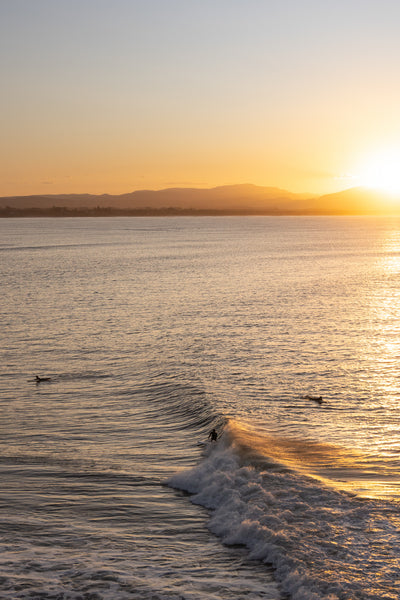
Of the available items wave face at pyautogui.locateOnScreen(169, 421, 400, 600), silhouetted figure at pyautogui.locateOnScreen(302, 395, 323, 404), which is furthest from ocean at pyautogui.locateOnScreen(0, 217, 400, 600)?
silhouetted figure at pyautogui.locateOnScreen(302, 395, 323, 404)

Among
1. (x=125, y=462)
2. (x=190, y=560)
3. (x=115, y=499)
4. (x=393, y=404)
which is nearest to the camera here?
(x=190, y=560)

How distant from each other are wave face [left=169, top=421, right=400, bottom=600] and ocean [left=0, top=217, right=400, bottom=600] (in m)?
0.05

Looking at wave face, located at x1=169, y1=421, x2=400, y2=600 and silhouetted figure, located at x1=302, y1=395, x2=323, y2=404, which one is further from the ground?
silhouetted figure, located at x1=302, y1=395, x2=323, y2=404

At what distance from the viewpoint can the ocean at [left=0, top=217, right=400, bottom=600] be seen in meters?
13.7

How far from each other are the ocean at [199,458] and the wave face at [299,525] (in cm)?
5

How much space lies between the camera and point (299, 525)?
621 inches

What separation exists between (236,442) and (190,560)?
802cm

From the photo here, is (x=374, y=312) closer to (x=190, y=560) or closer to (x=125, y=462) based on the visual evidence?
(x=125, y=462)

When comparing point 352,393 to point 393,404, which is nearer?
point 393,404

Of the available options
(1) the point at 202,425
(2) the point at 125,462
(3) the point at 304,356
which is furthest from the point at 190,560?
(3) the point at 304,356

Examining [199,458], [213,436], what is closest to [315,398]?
[213,436]

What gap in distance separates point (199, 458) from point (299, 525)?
6247 millimetres

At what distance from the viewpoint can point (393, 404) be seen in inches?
1096

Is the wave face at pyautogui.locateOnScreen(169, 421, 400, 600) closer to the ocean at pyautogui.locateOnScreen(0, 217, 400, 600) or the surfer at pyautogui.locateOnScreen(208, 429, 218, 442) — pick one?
the ocean at pyautogui.locateOnScreen(0, 217, 400, 600)
